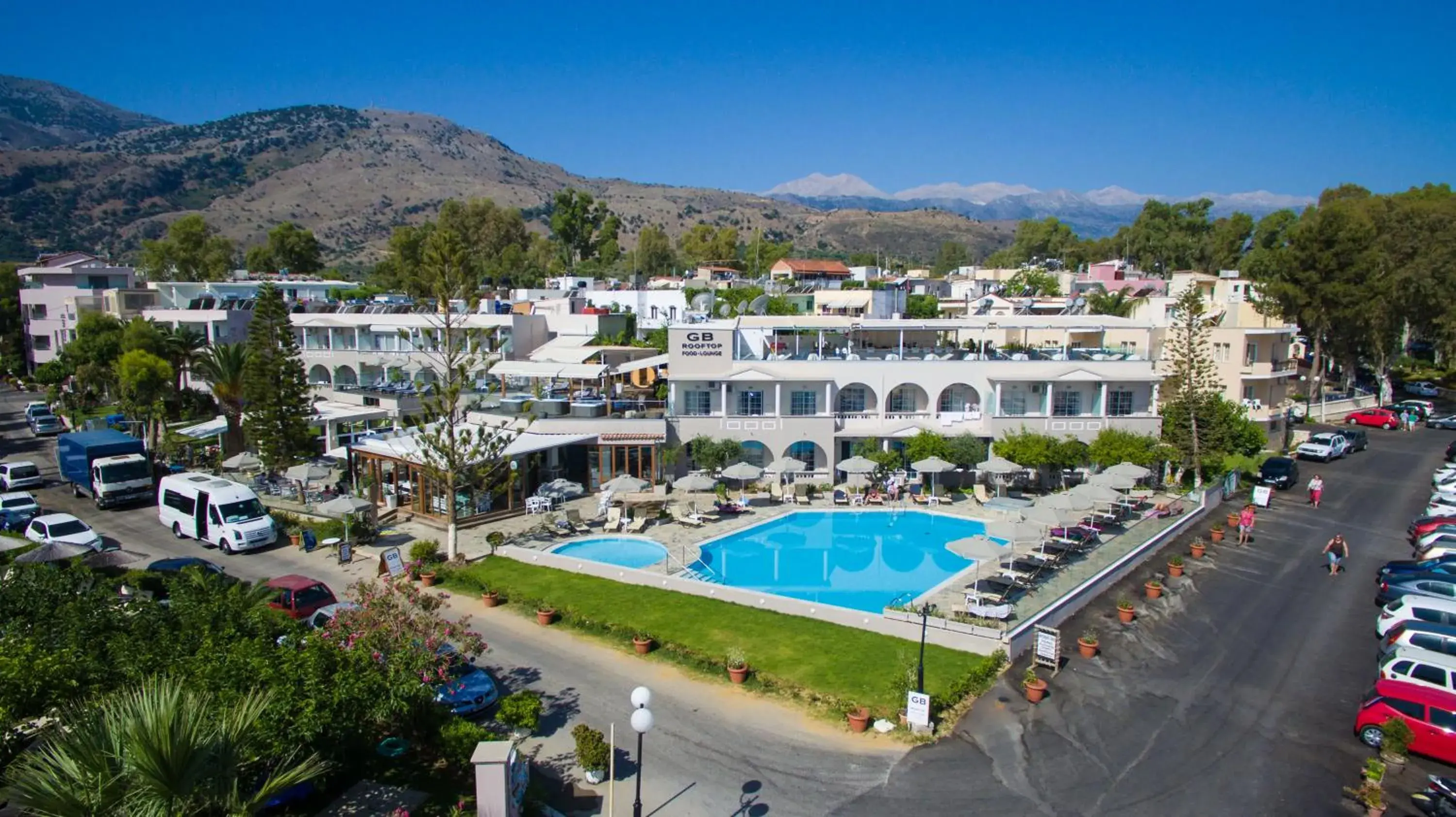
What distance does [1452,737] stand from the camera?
42.9 feet

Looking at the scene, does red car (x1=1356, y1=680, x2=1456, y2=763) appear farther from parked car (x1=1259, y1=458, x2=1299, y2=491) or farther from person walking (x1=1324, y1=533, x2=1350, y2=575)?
parked car (x1=1259, y1=458, x2=1299, y2=491)

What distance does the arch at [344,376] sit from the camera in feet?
150

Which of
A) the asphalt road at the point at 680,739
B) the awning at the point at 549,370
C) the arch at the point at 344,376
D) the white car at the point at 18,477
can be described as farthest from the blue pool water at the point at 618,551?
the arch at the point at 344,376

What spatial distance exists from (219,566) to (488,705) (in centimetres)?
1262

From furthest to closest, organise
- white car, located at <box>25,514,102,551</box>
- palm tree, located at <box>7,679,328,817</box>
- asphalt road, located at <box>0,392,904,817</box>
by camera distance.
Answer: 1. white car, located at <box>25,514,102,551</box>
2. asphalt road, located at <box>0,392,904,817</box>
3. palm tree, located at <box>7,679,328,817</box>

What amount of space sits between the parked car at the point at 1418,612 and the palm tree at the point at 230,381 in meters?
37.2

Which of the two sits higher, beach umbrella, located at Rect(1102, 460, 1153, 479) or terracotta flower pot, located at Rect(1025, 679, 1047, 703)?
beach umbrella, located at Rect(1102, 460, 1153, 479)

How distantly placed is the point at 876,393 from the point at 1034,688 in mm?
18396

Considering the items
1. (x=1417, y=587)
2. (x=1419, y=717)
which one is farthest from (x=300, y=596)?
(x=1417, y=587)

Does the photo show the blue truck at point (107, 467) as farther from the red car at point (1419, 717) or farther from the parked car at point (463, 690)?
the red car at point (1419, 717)

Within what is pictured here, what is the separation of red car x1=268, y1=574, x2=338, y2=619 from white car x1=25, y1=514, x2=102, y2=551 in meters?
7.67

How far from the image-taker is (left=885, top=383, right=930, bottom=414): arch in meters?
32.5

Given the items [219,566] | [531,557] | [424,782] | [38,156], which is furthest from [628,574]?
[38,156]

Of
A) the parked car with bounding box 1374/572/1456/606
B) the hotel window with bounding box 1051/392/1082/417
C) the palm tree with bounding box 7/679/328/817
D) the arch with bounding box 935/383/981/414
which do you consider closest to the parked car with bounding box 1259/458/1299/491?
the hotel window with bounding box 1051/392/1082/417
